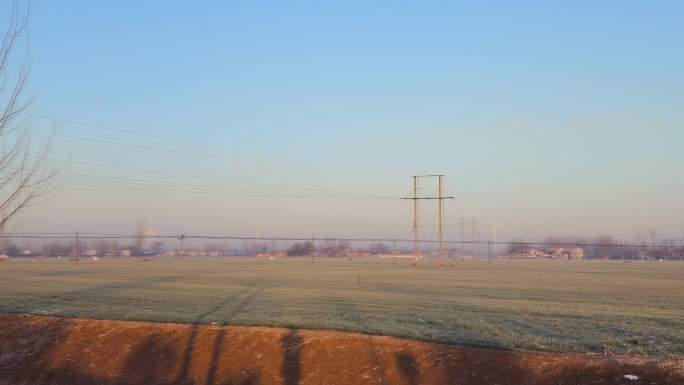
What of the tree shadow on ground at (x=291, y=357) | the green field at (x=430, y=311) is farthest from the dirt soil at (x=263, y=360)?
the green field at (x=430, y=311)

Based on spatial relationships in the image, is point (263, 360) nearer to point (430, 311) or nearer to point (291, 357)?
point (291, 357)

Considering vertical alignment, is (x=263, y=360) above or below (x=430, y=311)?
below

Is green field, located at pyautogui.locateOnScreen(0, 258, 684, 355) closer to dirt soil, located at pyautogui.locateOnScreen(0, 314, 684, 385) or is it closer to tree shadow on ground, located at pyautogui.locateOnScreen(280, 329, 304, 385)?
dirt soil, located at pyautogui.locateOnScreen(0, 314, 684, 385)

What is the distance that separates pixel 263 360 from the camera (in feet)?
56.1

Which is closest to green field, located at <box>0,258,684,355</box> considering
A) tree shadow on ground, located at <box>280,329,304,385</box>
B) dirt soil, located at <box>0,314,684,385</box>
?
dirt soil, located at <box>0,314,684,385</box>

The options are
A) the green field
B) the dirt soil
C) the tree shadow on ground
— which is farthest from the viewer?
the green field

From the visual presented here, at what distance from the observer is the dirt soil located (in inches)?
543

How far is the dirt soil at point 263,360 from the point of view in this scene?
13.8 metres

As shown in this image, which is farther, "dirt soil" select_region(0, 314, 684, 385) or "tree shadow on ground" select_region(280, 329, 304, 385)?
"tree shadow on ground" select_region(280, 329, 304, 385)

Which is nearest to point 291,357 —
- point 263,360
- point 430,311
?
point 263,360

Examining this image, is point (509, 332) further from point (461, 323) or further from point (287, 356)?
point (287, 356)

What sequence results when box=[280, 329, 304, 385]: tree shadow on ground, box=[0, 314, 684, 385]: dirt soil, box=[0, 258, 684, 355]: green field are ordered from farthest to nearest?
box=[0, 258, 684, 355]: green field < box=[280, 329, 304, 385]: tree shadow on ground < box=[0, 314, 684, 385]: dirt soil

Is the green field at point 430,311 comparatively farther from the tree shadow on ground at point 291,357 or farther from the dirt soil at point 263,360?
the tree shadow on ground at point 291,357

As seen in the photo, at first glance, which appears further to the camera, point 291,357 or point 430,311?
point 430,311
